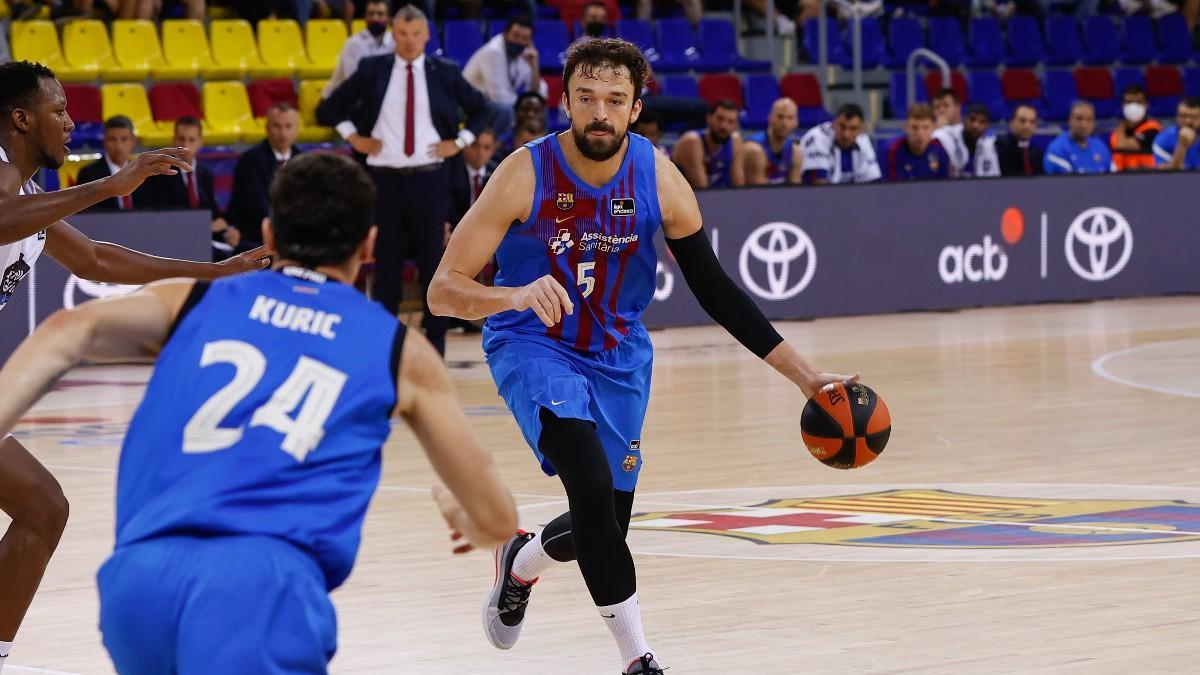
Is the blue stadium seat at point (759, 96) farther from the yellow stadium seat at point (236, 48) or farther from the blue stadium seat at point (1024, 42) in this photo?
the yellow stadium seat at point (236, 48)

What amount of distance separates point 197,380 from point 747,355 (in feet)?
42.2

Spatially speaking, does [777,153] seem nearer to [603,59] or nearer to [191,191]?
[191,191]

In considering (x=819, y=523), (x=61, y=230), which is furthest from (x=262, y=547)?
(x=819, y=523)

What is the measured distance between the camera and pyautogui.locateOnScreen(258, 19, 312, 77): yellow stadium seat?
19938mm

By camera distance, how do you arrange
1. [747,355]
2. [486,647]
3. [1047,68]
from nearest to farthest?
[486,647] → [747,355] → [1047,68]

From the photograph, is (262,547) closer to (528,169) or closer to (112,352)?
(112,352)

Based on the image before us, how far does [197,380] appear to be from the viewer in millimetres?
3740

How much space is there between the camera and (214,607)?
143 inches

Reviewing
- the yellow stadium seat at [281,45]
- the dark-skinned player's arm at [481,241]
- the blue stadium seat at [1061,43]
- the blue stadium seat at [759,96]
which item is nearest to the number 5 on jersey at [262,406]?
the dark-skinned player's arm at [481,241]

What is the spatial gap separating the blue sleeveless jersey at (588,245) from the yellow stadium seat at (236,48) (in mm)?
13545

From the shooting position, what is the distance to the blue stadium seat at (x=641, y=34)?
73.1 ft

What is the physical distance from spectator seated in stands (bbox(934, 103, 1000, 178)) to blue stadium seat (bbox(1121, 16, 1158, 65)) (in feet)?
23.3

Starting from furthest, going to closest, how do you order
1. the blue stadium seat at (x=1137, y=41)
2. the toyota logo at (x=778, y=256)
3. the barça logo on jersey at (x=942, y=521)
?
the blue stadium seat at (x=1137, y=41)
the toyota logo at (x=778, y=256)
the barça logo on jersey at (x=942, y=521)

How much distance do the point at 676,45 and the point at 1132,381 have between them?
9.67m
